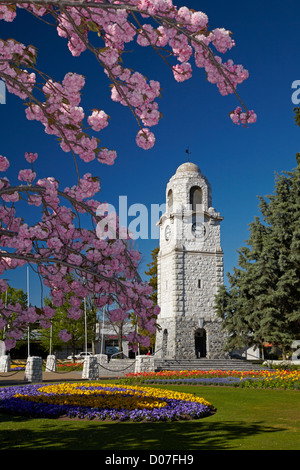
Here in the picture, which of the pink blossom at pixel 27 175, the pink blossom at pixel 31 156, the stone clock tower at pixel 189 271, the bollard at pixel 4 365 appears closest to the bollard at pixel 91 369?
the bollard at pixel 4 365

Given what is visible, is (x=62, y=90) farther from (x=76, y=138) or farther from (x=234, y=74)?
(x=234, y=74)

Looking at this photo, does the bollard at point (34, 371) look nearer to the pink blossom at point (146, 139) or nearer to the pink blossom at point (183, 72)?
the pink blossom at point (146, 139)

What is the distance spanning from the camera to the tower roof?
34719 millimetres

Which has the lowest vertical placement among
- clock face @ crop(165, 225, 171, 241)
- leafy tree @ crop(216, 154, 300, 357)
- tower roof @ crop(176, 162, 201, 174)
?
leafy tree @ crop(216, 154, 300, 357)

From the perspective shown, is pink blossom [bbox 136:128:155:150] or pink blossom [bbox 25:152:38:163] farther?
→ pink blossom [bbox 25:152:38:163]

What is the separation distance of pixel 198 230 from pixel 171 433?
25.4 meters

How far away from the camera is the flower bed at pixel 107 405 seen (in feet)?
33.5

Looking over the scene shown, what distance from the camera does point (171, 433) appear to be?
8.56 metres

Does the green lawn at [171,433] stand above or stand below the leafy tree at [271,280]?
below

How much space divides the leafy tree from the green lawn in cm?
1416

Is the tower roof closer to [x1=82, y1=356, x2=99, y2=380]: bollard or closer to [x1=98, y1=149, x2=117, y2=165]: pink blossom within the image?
[x1=82, y1=356, x2=99, y2=380]: bollard

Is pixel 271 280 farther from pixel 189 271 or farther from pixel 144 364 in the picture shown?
pixel 144 364

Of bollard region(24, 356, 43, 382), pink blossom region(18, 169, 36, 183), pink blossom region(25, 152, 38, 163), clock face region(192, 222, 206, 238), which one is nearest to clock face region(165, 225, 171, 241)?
clock face region(192, 222, 206, 238)
